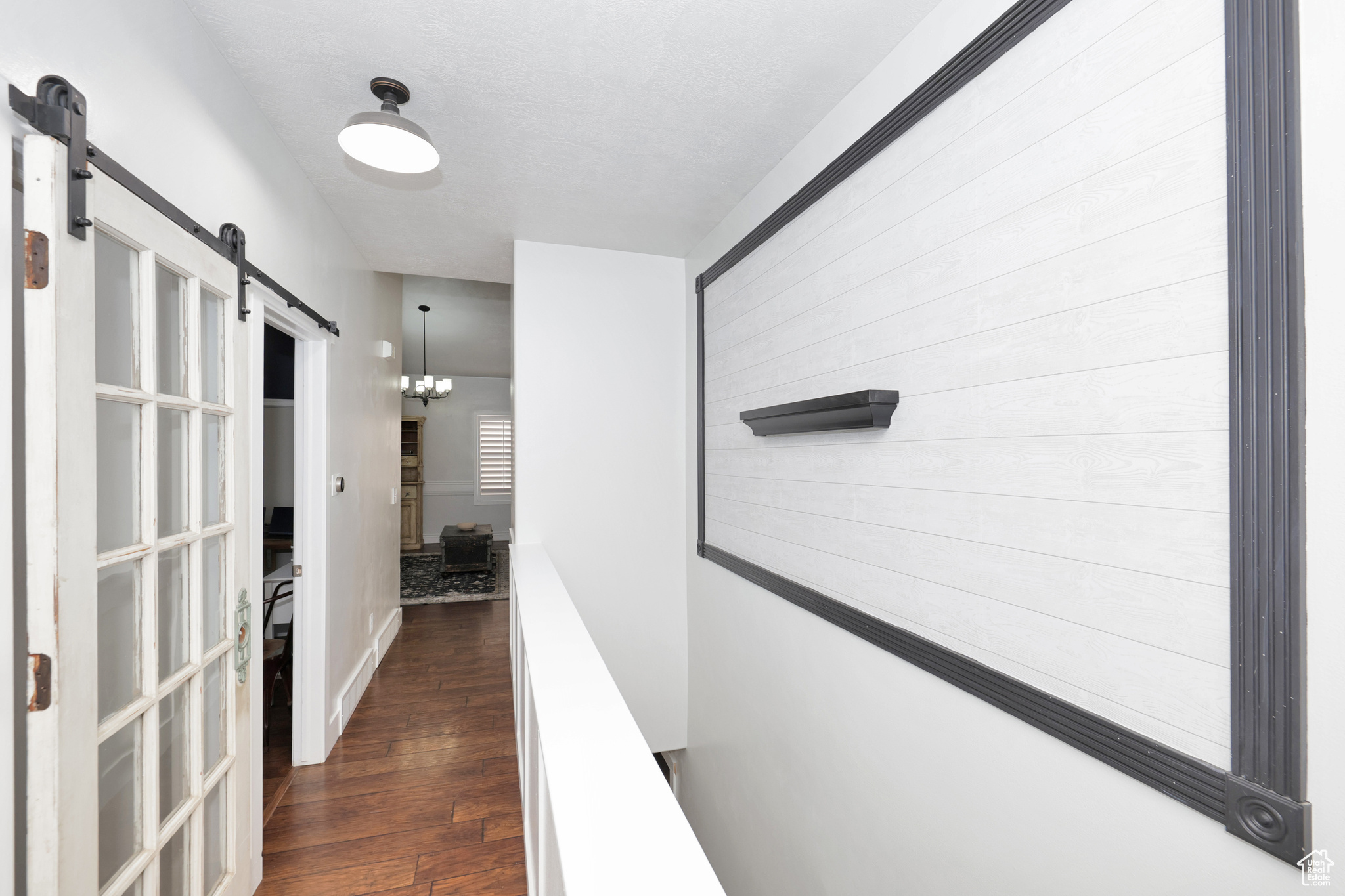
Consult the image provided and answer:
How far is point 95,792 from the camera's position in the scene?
110 centimetres

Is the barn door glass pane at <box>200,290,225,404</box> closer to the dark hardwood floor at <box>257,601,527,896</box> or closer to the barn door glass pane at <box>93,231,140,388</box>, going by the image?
the barn door glass pane at <box>93,231,140,388</box>

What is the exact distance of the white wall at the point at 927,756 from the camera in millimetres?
767

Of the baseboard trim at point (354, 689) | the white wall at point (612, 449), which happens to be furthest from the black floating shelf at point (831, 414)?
the baseboard trim at point (354, 689)

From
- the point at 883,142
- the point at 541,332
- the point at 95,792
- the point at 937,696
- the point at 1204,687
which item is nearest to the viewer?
the point at 1204,687

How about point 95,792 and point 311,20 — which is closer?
point 95,792

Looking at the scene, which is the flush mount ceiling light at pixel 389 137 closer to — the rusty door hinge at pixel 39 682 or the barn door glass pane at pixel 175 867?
the rusty door hinge at pixel 39 682

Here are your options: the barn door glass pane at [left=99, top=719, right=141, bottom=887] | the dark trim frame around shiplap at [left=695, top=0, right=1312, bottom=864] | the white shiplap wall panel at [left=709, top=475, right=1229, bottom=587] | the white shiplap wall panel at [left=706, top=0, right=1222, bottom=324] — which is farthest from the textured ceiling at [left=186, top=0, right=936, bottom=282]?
the barn door glass pane at [left=99, top=719, right=141, bottom=887]

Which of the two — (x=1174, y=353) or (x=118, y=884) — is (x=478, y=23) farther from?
(x=118, y=884)

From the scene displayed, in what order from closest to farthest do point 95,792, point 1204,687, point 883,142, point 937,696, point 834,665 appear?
point 1204,687, point 95,792, point 937,696, point 883,142, point 834,665

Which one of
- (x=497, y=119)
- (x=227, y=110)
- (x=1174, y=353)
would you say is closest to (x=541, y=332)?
(x=497, y=119)

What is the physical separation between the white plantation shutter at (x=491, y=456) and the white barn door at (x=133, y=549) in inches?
286

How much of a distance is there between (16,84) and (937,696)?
2.14 metres

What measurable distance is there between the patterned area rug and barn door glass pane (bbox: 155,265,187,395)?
4287 mm

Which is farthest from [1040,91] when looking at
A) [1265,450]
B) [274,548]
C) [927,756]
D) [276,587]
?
[274,548]
